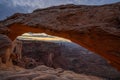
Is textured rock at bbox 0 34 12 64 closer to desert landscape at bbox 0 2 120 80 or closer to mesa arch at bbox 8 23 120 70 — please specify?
desert landscape at bbox 0 2 120 80

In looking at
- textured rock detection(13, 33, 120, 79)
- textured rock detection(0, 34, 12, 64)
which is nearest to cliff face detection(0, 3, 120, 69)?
textured rock detection(0, 34, 12, 64)

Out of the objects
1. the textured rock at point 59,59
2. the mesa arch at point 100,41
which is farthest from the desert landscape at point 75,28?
the textured rock at point 59,59

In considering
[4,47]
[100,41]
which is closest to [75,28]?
[100,41]

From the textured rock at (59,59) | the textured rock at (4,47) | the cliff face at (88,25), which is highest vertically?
the cliff face at (88,25)

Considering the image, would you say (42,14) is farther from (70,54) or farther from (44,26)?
(70,54)

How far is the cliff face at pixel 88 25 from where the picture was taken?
20.7ft

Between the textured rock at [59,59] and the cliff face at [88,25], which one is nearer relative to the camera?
the cliff face at [88,25]

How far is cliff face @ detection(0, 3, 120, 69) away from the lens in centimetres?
632

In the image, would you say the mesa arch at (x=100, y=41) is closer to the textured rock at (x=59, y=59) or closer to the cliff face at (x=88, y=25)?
the cliff face at (x=88, y=25)

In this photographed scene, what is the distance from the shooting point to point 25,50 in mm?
23703

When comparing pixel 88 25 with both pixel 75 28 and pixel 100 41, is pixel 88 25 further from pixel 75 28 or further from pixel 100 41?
pixel 100 41

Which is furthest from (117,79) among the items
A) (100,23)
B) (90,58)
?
(100,23)

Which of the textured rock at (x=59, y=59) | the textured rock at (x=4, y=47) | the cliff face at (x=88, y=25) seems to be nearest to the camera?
the cliff face at (x=88, y=25)

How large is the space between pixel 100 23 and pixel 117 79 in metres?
13.0
